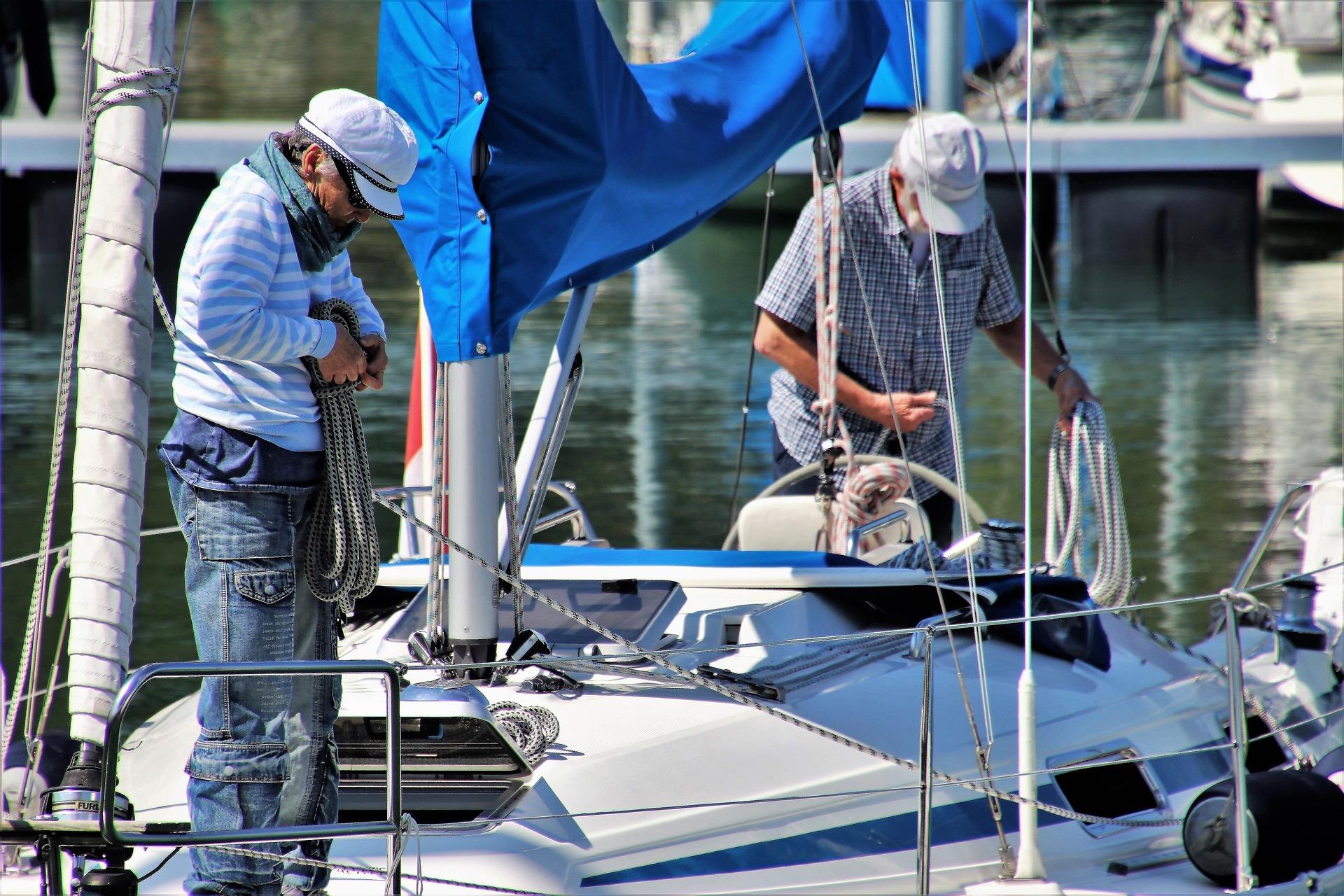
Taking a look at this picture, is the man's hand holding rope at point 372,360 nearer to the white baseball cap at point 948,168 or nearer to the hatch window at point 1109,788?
the hatch window at point 1109,788

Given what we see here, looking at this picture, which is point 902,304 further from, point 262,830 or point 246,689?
point 262,830

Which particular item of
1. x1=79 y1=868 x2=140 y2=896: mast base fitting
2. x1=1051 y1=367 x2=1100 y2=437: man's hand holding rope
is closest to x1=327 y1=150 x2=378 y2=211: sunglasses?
x1=79 y1=868 x2=140 y2=896: mast base fitting

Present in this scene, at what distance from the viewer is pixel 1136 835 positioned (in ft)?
12.9

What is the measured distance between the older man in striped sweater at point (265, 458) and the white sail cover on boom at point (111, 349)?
0.35ft

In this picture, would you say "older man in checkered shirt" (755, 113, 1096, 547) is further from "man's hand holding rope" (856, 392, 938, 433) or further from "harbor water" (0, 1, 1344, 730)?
"harbor water" (0, 1, 1344, 730)

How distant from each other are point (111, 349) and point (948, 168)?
2792 millimetres

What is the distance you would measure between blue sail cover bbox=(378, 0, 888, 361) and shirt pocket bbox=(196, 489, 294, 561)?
1.82 feet

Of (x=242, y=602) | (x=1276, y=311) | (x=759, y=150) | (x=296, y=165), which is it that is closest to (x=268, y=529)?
(x=242, y=602)

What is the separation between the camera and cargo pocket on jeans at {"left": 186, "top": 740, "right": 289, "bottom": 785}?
296 centimetres

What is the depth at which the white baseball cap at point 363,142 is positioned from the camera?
288 centimetres

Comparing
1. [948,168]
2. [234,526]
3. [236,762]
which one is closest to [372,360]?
[234,526]

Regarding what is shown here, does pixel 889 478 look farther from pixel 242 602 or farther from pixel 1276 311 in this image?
pixel 1276 311

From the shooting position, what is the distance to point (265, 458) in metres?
2.96

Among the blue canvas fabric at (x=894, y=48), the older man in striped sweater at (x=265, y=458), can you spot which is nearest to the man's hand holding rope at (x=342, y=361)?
the older man in striped sweater at (x=265, y=458)
